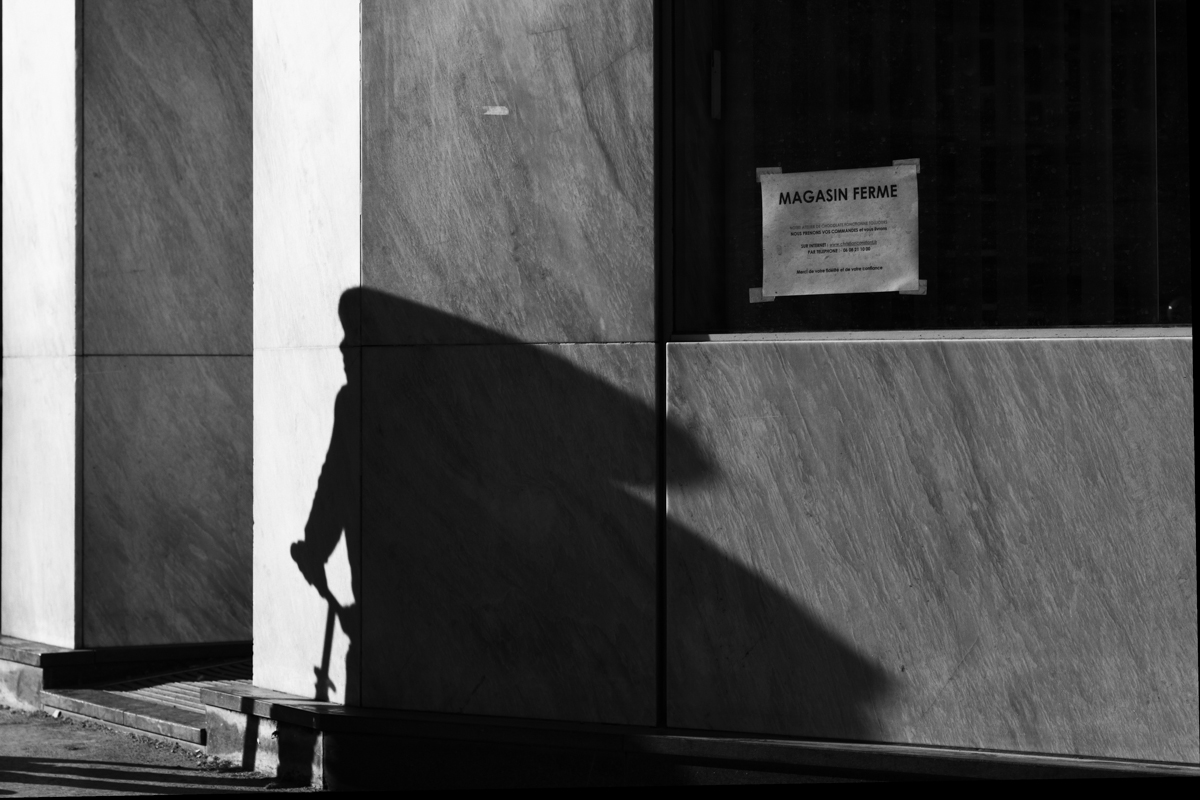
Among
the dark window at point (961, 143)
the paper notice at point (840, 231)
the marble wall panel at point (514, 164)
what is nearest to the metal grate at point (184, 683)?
the marble wall panel at point (514, 164)

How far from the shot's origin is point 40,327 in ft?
28.8

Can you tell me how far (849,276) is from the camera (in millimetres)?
5941

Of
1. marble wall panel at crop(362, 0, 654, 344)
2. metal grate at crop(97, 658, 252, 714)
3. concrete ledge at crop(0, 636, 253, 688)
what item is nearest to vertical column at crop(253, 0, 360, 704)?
marble wall panel at crop(362, 0, 654, 344)

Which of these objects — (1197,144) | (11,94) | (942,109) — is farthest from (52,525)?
(1197,144)

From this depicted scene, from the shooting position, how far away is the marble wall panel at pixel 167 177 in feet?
28.0

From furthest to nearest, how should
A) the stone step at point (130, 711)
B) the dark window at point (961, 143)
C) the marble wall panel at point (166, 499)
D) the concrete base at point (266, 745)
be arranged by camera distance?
the marble wall panel at point (166, 499) → the stone step at point (130, 711) → the concrete base at point (266, 745) → the dark window at point (961, 143)

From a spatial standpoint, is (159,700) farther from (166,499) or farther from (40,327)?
(40,327)

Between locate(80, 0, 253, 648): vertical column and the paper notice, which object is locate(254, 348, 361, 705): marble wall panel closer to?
locate(80, 0, 253, 648): vertical column

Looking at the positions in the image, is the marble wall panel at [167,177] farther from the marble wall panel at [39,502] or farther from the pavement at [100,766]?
the pavement at [100,766]

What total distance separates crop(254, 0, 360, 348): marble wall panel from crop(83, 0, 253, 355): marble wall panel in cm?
163

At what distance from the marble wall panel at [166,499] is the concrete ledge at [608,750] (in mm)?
1933

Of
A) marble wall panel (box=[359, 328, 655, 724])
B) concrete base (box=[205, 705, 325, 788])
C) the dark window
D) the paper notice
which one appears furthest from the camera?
concrete base (box=[205, 705, 325, 788])

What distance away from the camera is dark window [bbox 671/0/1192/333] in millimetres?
5621

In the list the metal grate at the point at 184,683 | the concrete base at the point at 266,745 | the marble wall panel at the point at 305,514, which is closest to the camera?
the concrete base at the point at 266,745
